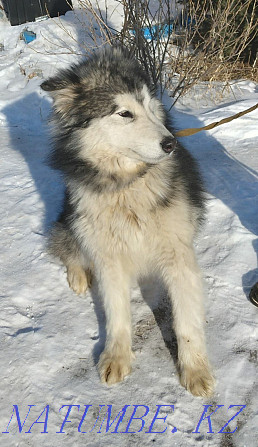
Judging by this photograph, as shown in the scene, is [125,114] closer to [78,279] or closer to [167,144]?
[167,144]

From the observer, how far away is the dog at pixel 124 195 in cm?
237

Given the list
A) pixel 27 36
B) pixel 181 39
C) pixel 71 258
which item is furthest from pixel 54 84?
pixel 27 36

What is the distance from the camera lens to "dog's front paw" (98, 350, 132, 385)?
2.49 m

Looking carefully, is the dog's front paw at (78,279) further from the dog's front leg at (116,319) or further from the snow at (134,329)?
the dog's front leg at (116,319)

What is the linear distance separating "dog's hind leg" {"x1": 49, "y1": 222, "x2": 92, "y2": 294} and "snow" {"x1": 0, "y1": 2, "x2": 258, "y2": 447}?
0.08 meters

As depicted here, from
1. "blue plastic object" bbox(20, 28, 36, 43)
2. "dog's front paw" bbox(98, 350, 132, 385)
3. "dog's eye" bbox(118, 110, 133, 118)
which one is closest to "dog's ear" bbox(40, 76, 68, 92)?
"dog's eye" bbox(118, 110, 133, 118)

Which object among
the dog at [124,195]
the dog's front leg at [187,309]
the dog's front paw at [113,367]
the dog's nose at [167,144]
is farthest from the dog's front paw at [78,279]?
the dog's nose at [167,144]

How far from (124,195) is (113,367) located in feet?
3.27

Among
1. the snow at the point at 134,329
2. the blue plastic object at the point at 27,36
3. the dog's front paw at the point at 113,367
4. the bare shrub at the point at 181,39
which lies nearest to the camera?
the snow at the point at 134,329

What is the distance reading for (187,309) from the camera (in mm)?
2506

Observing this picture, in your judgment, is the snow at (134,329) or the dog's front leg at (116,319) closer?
the snow at (134,329)

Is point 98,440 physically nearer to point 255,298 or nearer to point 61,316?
point 61,316

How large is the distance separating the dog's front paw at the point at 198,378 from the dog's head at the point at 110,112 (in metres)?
1.17

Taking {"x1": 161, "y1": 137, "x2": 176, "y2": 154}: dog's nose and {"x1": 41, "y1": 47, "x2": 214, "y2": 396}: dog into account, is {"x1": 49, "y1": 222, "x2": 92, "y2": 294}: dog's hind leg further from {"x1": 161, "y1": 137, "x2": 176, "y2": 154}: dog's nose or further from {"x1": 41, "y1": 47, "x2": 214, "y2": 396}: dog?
{"x1": 161, "y1": 137, "x2": 176, "y2": 154}: dog's nose
